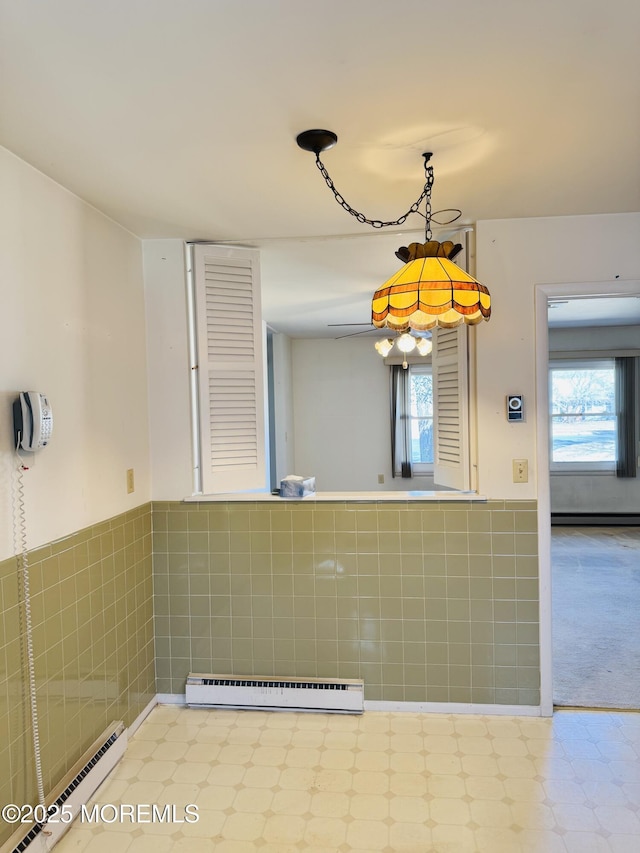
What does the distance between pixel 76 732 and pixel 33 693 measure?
0.37m

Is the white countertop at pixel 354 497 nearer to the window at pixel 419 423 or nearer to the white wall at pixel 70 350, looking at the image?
the white wall at pixel 70 350

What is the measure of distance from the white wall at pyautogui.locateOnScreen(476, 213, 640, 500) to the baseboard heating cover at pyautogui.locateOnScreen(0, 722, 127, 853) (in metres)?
1.93

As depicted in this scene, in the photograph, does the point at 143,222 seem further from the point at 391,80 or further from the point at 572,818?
the point at 572,818

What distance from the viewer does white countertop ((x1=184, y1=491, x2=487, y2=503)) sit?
2.47m

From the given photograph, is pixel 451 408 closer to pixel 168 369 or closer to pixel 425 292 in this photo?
pixel 425 292

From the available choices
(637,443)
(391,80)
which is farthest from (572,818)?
(637,443)

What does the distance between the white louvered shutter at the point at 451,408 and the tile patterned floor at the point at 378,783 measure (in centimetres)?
114

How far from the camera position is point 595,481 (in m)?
6.39

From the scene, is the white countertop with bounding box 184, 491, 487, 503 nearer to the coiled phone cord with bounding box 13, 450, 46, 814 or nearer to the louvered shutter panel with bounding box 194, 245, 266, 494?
the louvered shutter panel with bounding box 194, 245, 266, 494

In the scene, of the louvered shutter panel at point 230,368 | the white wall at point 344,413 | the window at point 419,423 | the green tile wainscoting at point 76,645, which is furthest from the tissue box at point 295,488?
the window at point 419,423

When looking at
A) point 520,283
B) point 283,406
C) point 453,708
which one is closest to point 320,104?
point 520,283

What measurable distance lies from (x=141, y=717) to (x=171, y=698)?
0.19m

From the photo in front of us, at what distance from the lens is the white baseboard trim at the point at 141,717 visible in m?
2.36

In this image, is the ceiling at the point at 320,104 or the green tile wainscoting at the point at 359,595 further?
the green tile wainscoting at the point at 359,595
